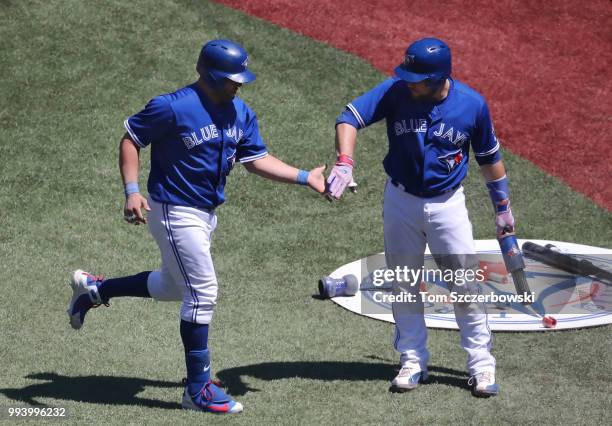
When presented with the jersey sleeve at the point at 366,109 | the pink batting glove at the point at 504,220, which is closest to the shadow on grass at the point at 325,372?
the pink batting glove at the point at 504,220

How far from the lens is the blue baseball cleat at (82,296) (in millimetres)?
6477

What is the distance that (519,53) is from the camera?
39.5 ft

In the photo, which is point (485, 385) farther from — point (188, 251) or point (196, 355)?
point (188, 251)

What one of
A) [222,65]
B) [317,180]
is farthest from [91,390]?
[222,65]

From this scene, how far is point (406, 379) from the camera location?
20.3 ft

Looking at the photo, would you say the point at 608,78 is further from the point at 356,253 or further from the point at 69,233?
the point at 69,233

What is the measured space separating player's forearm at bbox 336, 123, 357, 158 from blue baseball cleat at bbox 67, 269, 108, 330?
174 centimetres

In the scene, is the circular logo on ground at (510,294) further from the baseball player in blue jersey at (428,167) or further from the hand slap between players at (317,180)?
the hand slap between players at (317,180)

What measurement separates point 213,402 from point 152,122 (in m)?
1.57

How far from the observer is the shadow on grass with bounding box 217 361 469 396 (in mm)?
6387

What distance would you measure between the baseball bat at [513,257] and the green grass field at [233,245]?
533 mm

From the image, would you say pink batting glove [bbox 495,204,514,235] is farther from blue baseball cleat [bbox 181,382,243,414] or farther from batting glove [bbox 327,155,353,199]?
blue baseball cleat [bbox 181,382,243,414]

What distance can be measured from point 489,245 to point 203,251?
3531 millimetres

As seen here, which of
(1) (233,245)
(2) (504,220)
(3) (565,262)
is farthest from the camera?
(1) (233,245)
